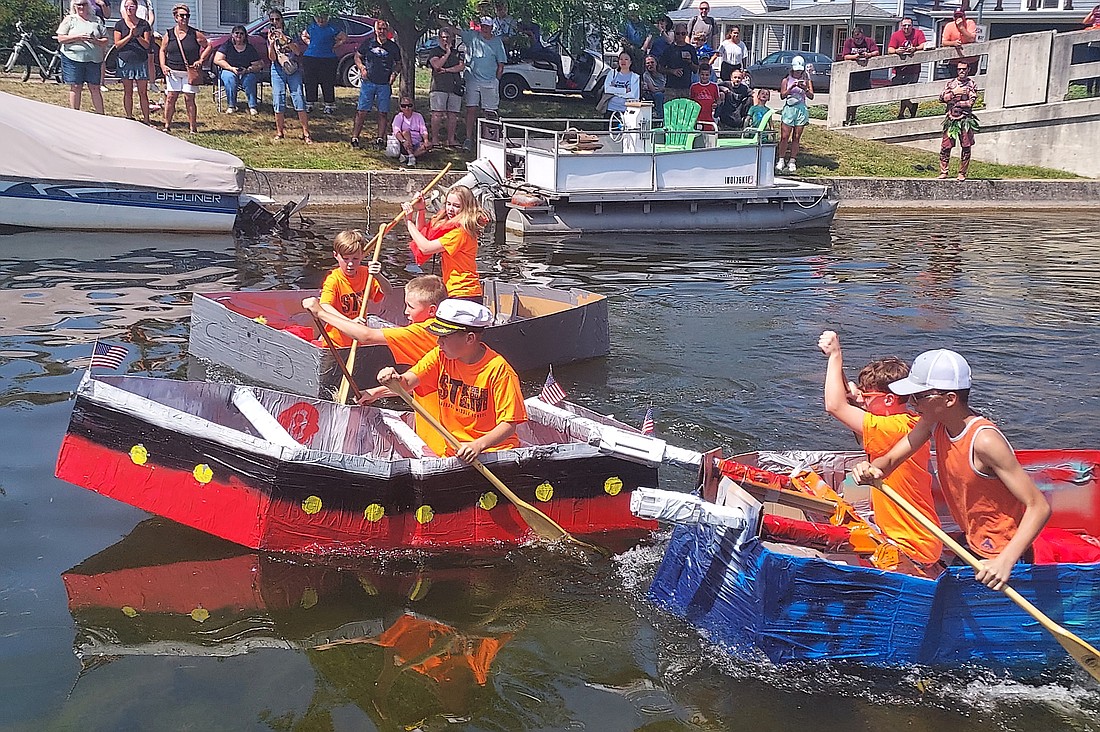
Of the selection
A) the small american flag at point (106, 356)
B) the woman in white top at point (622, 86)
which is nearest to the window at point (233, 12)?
the woman in white top at point (622, 86)

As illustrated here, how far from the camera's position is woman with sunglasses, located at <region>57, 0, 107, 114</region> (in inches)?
749

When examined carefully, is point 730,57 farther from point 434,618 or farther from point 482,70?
point 434,618

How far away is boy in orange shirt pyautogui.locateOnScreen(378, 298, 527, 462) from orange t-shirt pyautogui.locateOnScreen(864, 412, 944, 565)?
1.94 meters

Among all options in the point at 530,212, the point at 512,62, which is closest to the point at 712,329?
the point at 530,212

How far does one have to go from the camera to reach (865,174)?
23.8 metres

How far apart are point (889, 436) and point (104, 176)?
43.8 feet

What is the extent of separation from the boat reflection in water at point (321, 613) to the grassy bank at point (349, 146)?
47.3ft

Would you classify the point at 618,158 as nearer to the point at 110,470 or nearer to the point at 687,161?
the point at 687,161

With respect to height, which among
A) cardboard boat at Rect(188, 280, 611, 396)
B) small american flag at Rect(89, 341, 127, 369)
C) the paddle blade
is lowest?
the paddle blade

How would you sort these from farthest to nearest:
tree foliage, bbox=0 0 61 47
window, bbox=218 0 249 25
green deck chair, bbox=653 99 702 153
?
window, bbox=218 0 249 25 → tree foliage, bbox=0 0 61 47 → green deck chair, bbox=653 99 702 153

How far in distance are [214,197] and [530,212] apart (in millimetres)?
4739

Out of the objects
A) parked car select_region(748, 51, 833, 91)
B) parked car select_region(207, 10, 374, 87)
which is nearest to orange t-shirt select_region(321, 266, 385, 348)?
parked car select_region(207, 10, 374, 87)

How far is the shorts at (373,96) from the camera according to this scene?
68.8 feet

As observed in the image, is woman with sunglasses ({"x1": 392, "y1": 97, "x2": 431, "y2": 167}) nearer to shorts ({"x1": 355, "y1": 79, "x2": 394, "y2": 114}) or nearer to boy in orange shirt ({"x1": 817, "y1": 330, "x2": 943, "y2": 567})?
shorts ({"x1": 355, "y1": 79, "x2": 394, "y2": 114})
